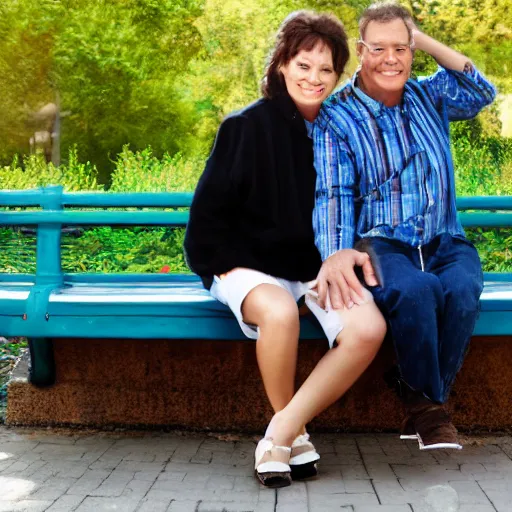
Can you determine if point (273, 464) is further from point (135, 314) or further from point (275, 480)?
point (135, 314)

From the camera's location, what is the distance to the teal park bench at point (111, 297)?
11.5ft

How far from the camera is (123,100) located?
11.6m

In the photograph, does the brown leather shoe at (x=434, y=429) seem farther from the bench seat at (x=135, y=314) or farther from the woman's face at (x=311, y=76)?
the woman's face at (x=311, y=76)

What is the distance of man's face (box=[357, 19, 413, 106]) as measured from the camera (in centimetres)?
326

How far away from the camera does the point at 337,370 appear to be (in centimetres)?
312

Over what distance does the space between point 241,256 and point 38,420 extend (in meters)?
1.44

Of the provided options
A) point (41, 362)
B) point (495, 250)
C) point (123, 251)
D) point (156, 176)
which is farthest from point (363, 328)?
point (156, 176)

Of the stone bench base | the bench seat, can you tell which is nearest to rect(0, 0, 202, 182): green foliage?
the stone bench base

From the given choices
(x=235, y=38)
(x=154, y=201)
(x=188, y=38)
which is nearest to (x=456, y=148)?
(x=235, y=38)

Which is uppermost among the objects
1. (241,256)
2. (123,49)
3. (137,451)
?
(123,49)

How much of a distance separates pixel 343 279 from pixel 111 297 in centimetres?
104

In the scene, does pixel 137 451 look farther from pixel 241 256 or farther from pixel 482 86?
pixel 482 86

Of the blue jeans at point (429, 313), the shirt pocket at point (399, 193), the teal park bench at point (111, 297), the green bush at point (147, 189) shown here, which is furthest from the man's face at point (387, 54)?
the green bush at point (147, 189)

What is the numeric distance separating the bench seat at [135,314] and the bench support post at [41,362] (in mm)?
291
